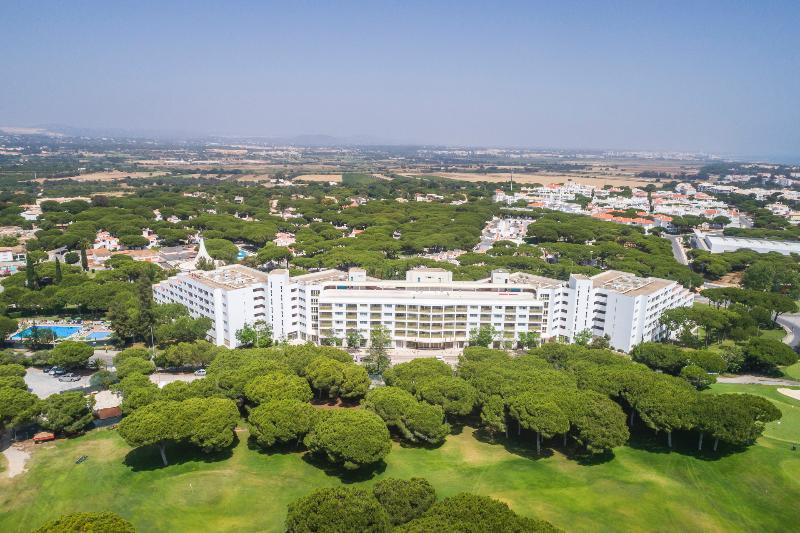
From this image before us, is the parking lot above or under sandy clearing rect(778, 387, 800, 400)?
under

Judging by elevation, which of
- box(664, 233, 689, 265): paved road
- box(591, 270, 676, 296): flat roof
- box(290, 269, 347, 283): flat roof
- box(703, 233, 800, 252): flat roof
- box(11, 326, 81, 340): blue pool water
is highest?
box(591, 270, 676, 296): flat roof

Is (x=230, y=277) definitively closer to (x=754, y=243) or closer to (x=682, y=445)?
(x=682, y=445)

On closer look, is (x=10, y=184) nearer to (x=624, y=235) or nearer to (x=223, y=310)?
(x=223, y=310)

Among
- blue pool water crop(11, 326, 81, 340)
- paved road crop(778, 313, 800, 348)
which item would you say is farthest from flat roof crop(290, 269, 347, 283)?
paved road crop(778, 313, 800, 348)

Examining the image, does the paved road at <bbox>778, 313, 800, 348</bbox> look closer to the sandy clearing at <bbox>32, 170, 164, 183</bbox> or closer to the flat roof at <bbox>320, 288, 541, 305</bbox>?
the flat roof at <bbox>320, 288, 541, 305</bbox>

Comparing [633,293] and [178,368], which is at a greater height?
[633,293]

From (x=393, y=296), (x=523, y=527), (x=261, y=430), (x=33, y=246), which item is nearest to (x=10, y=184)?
(x=33, y=246)

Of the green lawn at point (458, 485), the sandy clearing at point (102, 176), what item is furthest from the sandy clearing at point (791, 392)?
the sandy clearing at point (102, 176)

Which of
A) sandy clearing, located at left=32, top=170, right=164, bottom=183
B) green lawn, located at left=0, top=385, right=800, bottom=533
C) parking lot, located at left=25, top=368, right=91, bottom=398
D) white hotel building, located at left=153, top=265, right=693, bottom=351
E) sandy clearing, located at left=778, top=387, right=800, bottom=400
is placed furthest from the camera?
sandy clearing, located at left=32, top=170, right=164, bottom=183
